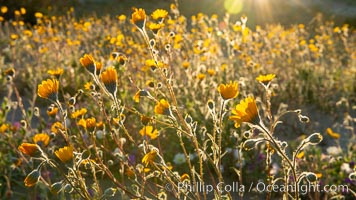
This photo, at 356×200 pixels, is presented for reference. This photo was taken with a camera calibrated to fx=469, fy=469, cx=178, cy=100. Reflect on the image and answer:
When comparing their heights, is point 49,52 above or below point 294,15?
below

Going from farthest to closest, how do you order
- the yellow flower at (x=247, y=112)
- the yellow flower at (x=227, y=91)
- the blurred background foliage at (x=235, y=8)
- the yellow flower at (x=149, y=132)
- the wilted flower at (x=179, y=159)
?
1. the blurred background foliage at (x=235, y=8)
2. the wilted flower at (x=179, y=159)
3. the yellow flower at (x=149, y=132)
4. the yellow flower at (x=227, y=91)
5. the yellow flower at (x=247, y=112)

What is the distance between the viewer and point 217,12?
1784cm

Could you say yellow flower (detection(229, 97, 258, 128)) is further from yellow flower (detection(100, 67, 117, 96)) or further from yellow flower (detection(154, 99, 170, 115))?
yellow flower (detection(100, 67, 117, 96))

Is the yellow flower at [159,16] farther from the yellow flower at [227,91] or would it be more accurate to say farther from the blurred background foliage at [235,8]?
the blurred background foliage at [235,8]

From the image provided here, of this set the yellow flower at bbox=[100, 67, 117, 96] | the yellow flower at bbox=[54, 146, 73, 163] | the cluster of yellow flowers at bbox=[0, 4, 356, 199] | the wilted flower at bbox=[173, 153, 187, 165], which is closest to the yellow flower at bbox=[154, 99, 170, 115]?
the cluster of yellow flowers at bbox=[0, 4, 356, 199]

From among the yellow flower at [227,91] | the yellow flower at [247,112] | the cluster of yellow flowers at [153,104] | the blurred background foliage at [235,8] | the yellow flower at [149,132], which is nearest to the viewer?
the yellow flower at [247,112]

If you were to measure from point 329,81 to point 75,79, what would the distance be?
3047 mm

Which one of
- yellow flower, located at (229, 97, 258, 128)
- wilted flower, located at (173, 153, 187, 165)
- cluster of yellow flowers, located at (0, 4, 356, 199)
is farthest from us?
wilted flower, located at (173, 153, 187, 165)

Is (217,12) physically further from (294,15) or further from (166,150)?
(166,150)

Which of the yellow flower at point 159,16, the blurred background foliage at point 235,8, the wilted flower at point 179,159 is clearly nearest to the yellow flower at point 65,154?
the yellow flower at point 159,16

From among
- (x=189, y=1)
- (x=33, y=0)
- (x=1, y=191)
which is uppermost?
(x=189, y=1)

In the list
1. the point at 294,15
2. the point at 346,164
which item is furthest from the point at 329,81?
the point at 294,15

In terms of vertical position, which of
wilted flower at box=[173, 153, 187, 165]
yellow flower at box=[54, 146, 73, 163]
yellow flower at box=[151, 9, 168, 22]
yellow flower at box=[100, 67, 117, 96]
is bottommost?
wilted flower at box=[173, 153, 187, 165]

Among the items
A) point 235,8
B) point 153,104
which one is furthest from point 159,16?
point 235,8
